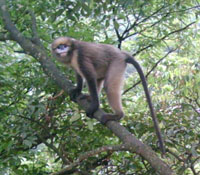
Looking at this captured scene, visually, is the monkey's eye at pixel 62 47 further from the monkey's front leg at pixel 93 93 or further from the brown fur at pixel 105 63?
the monkey's front leg at pixel 93 93

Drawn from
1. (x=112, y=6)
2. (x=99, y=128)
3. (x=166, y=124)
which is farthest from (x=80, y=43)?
(x=166, y=124)

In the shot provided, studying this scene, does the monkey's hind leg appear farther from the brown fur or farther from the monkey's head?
the monkey's head

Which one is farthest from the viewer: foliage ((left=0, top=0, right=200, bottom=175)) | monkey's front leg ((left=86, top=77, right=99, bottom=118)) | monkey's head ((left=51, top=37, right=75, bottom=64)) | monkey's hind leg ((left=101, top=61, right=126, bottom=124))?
monkey's head ((left=51, top=37, right=75, bottom=64))

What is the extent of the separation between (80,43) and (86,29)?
386mm

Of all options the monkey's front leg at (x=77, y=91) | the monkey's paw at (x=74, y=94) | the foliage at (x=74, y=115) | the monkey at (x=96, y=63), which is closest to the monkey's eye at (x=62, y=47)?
the monkey at (x=96, y=63)

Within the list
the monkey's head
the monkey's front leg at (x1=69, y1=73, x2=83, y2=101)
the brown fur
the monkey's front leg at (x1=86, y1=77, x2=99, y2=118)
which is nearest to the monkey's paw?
the monkey's front leg at (x1=69, y1=73, x2=83, y2=101)

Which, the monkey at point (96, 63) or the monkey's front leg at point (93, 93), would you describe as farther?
the monkey at point (96, 63)

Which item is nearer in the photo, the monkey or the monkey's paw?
the monkey's paw

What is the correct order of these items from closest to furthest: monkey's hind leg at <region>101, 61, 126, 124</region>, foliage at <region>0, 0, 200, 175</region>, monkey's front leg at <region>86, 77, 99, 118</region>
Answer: foliage at <region>0, 0, 200, 175</region> < monkey's front leg at <region>86, 77, 99, 118</region> < monkey's hind leg at <region>101, 61, 126, 124</region>

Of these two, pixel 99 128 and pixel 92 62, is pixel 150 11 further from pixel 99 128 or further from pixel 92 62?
pixel 99 128

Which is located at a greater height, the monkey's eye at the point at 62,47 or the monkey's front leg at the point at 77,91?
the monkey's eye at the point at 62,47

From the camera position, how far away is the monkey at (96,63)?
3.68 meters

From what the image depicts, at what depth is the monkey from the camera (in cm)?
368

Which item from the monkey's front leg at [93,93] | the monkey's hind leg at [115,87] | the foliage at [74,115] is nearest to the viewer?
the foliage at [74,115]
